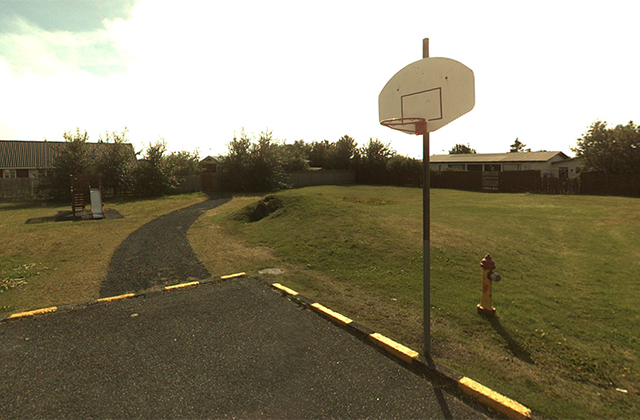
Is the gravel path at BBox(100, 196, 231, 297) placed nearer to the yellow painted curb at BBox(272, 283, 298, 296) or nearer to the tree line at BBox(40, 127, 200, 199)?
the yellow painted curb at BBox(272, 283, 298, 296)

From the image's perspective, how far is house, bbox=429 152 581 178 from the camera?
43566mm

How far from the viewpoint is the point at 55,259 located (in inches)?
352

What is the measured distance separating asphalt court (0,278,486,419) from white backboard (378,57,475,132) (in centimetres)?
309

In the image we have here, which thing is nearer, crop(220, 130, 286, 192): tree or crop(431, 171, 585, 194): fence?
crop(431, 171, 585, 194): fence

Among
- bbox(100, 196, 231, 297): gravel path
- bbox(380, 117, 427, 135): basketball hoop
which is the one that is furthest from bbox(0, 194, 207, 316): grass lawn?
bbox(380, 117, 427, 135): basketball hoop

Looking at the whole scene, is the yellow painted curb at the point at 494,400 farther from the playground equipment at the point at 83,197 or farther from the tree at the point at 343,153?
the tree at the point at 343,153

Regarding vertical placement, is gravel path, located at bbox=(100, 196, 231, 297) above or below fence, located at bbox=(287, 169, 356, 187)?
below

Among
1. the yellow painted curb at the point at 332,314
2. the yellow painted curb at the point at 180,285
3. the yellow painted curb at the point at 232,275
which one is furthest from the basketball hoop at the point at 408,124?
the yellow painted curb at the point at 180,285

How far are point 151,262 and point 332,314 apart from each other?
558cm

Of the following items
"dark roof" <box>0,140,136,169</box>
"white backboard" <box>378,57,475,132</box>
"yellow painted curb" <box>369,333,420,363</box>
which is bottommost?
"yellow painted curb" <box>369,333,420,363</box>

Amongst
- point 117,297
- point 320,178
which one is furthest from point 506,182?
point 117,297

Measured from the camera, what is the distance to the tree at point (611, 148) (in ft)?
93.9

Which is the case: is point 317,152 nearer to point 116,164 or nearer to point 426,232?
point 116,164

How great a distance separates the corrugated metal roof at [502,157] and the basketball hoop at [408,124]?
124 feet
